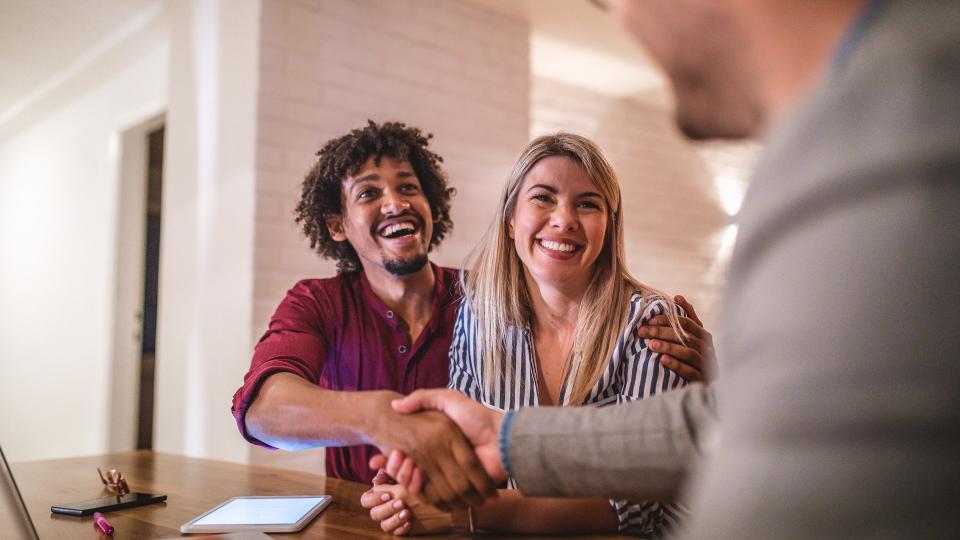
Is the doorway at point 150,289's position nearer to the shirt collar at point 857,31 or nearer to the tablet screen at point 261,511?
the tablet screen at point 261,511

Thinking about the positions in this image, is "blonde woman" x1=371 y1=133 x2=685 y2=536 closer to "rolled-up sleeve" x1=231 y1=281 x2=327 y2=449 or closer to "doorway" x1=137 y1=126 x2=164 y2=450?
"rolled-up sleeve" x1=231 y1=281 x2=327 y2=449

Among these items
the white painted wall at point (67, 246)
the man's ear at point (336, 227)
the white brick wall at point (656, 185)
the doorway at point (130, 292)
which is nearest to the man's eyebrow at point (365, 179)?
the man's ear at point (336, 227)

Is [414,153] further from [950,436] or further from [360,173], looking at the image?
[950,436]

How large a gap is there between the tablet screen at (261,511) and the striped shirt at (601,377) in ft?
1.20

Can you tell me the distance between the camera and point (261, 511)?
1149 mm

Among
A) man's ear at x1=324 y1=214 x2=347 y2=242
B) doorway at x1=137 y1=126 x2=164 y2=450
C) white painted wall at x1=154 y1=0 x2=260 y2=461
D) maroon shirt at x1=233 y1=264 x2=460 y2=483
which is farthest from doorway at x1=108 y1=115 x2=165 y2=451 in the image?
maroon shirt at x1=233 y1=264 x2=460 y2=483

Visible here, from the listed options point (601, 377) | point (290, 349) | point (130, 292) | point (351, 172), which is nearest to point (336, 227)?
point (351, 172)

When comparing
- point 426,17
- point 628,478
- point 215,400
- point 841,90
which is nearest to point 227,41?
point 426,17

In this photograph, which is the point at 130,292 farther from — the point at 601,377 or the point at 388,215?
the point at 601,377

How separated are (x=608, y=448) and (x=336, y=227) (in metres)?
1.35

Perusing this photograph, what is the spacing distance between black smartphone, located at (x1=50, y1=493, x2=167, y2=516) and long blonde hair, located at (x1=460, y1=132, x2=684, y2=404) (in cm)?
68

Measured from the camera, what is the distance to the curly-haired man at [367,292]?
64.0 inches

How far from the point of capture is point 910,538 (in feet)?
1.03

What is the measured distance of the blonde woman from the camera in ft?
4.61
